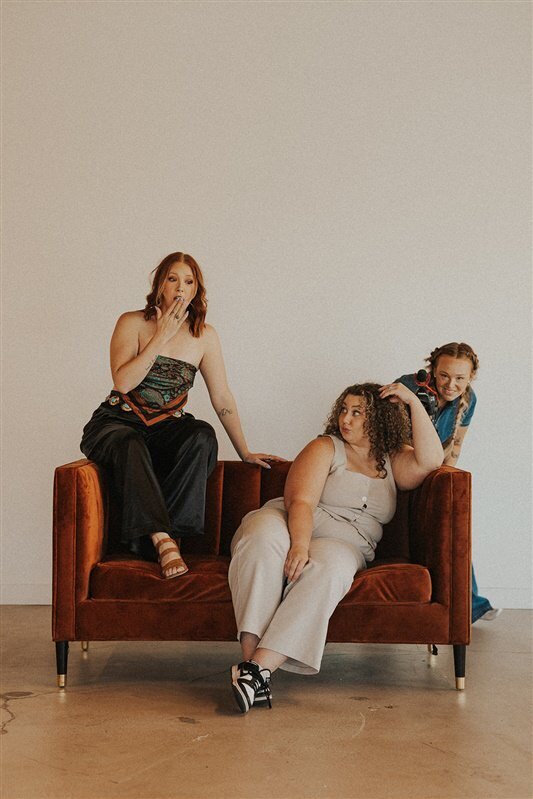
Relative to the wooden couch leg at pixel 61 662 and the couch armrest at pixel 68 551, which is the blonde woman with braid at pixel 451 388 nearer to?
the couch armrest at pixel 68 551

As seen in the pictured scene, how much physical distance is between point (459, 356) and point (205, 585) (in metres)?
1.46

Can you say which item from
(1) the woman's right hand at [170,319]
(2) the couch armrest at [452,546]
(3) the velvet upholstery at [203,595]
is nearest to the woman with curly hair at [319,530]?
(3) the velvet upholstery at [203,595]

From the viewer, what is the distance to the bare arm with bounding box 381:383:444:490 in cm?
325

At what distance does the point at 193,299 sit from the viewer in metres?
3.64

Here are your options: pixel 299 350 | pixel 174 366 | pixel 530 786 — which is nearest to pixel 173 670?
pixel 174 366

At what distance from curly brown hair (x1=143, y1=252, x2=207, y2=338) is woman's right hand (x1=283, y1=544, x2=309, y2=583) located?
3.52 ft

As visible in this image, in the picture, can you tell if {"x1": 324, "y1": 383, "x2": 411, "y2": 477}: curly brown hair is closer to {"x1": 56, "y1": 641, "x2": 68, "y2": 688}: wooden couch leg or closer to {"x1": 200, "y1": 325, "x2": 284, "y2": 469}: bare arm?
{"x1": 200, "y1": 325, "x2": 284, "y2": 469}: bare arm

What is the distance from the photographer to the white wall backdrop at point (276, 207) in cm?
463

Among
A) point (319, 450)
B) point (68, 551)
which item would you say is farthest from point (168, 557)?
point (319, 450)

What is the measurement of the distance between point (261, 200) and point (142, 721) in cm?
278

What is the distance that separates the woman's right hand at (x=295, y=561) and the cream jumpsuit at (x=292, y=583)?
0.02 meters

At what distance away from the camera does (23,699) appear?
9.57ft

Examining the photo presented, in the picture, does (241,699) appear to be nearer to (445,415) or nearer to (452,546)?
(452,546)

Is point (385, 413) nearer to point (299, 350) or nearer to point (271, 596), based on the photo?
point (271, 596)
